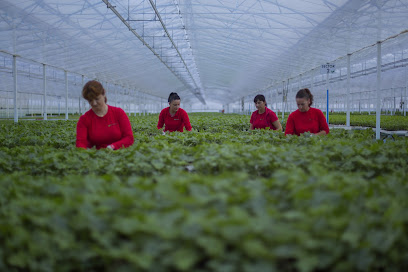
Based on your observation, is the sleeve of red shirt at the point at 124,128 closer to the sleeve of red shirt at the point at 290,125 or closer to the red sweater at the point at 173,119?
the red sweater at the point at 173,119

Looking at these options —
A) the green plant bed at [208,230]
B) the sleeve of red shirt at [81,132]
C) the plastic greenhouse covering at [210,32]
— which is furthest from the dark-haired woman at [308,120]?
the green plant bed at [208,230]

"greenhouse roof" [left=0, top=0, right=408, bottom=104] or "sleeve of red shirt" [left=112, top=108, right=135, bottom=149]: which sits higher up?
"greenhouse roof" [left=0, top=0, right=408, bottom=104]

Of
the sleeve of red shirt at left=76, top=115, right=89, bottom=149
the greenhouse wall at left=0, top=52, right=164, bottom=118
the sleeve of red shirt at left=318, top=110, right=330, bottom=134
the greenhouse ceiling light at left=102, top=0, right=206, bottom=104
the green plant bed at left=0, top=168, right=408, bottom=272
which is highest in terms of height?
the greenhouse ceiling light at left=102, top=0, right=206, bottom=104

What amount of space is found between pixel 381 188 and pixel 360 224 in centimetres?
63

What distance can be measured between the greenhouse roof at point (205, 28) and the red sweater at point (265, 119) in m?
4.59

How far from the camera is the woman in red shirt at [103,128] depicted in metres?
4.39

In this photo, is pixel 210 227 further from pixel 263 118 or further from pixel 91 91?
pixel 263 118

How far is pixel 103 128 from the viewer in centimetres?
453

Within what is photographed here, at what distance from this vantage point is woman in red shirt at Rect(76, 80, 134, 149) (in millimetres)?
4391

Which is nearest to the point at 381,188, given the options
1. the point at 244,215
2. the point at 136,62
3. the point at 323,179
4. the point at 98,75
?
the point at 323,179

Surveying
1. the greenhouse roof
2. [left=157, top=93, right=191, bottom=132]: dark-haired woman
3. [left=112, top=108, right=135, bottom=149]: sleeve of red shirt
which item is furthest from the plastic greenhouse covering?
[left=112, top=108, right=135, bottom=149]: sleeve of red shirt

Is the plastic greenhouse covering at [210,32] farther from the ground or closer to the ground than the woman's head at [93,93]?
farther from the ground

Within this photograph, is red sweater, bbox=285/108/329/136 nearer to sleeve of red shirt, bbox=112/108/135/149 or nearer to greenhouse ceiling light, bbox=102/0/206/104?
sleeve of red shirt, bbox=112/108/135/149

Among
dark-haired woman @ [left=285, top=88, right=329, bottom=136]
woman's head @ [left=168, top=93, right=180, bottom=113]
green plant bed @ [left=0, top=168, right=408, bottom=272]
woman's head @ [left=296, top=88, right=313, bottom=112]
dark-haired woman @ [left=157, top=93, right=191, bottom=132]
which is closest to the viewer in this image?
green plant bed @ [left=0, top=168, right=408, bottom=272]
